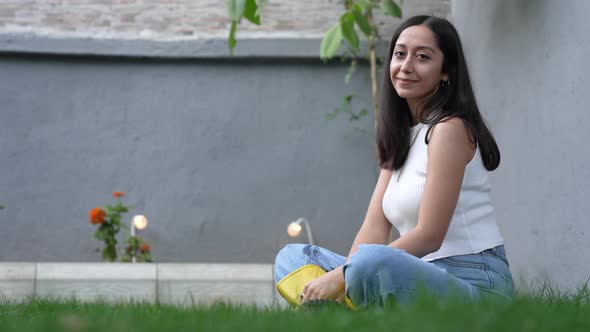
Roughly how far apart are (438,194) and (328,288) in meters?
0.40

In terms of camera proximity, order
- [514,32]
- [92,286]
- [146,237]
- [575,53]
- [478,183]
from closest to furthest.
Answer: [478,183] < [575,53] < [514,32] < [92,286] < [146,237]

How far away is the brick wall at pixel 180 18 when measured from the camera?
545cm

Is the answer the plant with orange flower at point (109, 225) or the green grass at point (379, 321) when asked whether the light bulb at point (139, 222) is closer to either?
the plant with orange flower at point (109, 225)

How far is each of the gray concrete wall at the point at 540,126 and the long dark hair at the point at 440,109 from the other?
1.73ft

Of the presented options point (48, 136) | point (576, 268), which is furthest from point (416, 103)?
point (48, 136)

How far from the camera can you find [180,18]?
5504 millimetres

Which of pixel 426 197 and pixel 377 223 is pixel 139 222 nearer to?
pixel 377 223

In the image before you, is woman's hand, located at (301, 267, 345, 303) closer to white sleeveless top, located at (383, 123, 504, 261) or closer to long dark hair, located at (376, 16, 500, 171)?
white sleeveless top, located at (383, 123, 504, 261)

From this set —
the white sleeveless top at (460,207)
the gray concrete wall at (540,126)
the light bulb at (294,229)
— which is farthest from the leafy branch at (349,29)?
the white sleeveless top at (460,207)

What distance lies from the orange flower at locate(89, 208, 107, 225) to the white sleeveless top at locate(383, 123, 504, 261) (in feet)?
9.54

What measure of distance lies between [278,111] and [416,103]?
2879mm

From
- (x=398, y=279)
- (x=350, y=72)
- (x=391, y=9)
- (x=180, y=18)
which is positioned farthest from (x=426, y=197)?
(x=180, y=18)

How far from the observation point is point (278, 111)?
5508mm

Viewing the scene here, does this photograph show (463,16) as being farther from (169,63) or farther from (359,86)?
(169,63)
